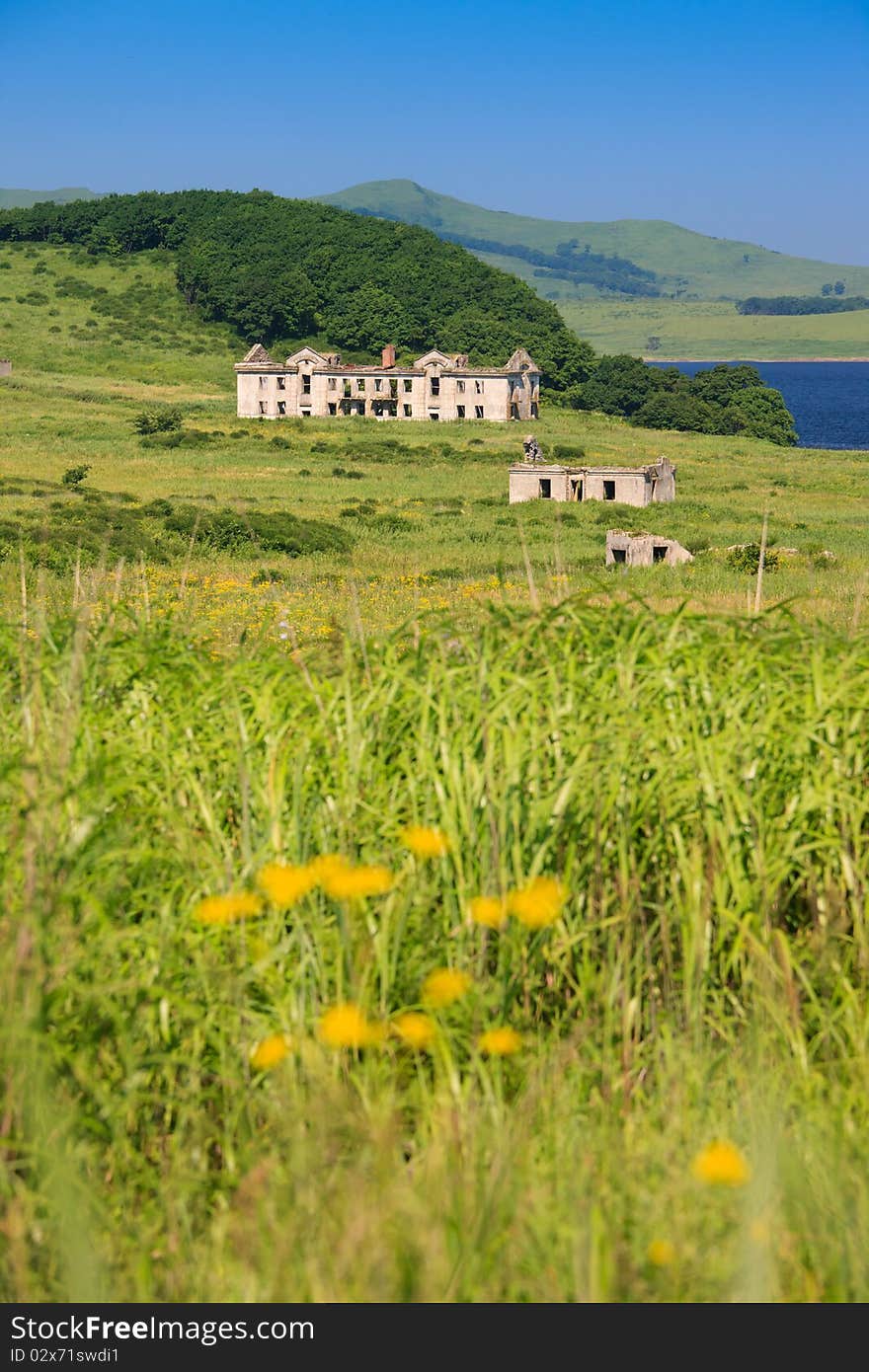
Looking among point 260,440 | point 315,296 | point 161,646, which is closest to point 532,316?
point 315,296

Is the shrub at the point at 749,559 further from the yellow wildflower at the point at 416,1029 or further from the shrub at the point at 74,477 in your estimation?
the yellow wildflower at the point at 416,1029

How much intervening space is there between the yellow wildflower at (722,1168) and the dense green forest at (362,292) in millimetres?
109263

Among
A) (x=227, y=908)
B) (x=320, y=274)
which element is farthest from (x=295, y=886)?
(x=320, y=274)

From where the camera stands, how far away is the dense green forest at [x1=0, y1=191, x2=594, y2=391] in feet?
439

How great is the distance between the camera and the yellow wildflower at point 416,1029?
13.5ft

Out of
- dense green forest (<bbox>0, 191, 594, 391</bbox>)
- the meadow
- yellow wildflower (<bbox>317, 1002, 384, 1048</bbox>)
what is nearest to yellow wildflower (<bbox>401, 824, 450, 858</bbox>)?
the meadow

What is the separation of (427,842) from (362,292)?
140 metres

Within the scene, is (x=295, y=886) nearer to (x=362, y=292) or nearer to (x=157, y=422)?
(x=157, y=422)

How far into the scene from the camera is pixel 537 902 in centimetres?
455

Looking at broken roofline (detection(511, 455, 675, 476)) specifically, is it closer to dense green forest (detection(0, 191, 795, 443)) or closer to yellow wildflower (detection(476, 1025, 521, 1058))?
dense green forest (detection(0, 191, 795, 443))

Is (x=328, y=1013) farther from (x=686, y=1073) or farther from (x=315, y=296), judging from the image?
(x=315, y=296)

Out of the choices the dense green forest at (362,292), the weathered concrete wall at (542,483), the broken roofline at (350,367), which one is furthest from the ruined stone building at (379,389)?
the weathered concrete wall at (542,483)

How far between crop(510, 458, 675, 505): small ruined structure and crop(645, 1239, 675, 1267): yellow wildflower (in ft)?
178
